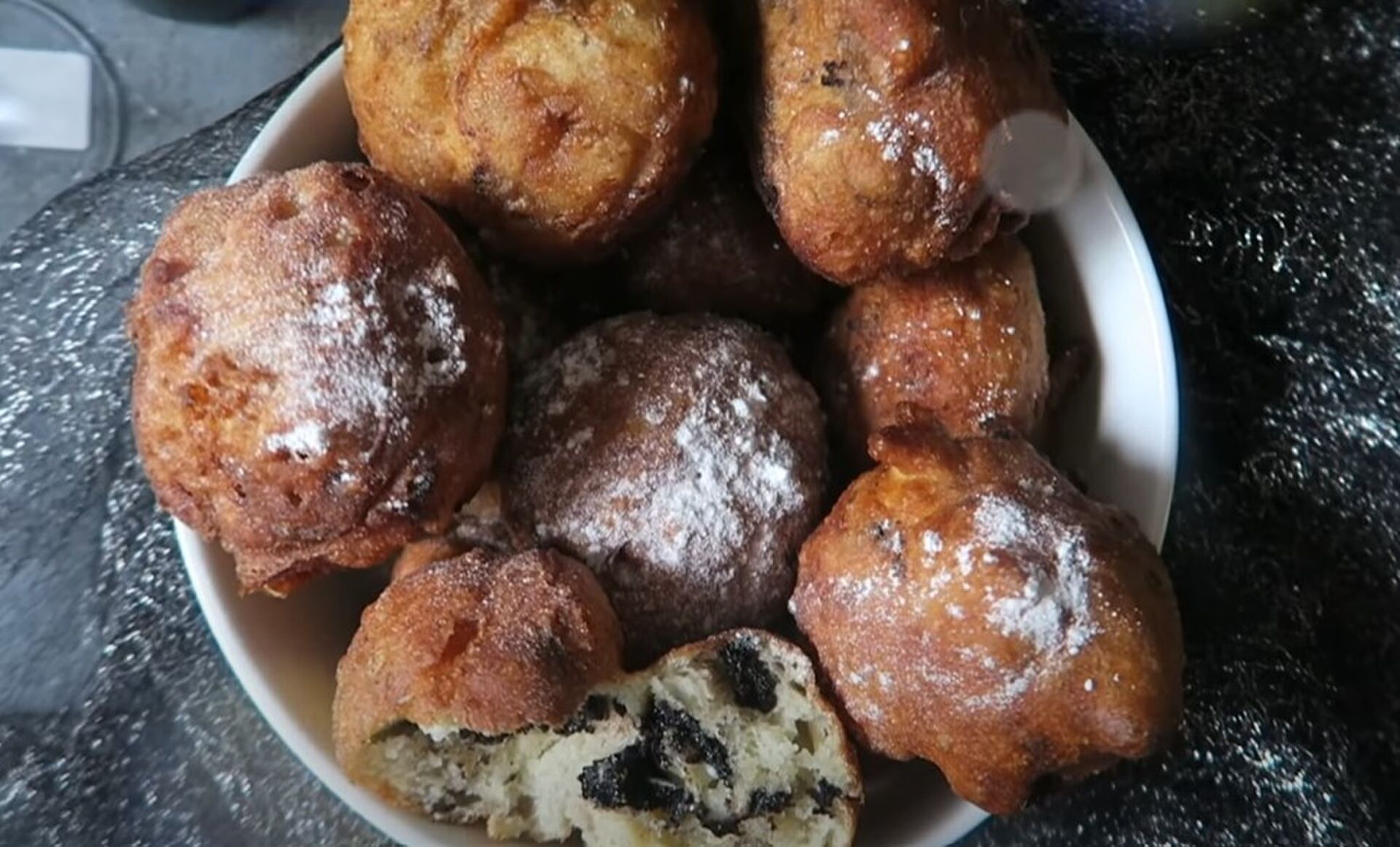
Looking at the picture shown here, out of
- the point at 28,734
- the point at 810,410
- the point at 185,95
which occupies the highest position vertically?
the point at 185,95

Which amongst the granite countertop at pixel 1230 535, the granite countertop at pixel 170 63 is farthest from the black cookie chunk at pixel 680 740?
the granite countertop at pixel 170 63

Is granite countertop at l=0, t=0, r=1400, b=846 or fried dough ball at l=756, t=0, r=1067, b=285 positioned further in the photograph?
granite countertop at l=0, t=0, r=1400, b=846

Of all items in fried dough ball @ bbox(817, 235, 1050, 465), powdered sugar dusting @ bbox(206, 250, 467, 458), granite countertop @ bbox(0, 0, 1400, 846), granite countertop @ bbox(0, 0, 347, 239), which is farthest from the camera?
granite countertop @ bbox(0, 0, 347, 239)

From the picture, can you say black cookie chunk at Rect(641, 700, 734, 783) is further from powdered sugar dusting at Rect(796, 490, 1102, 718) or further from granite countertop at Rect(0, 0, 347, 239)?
granite countertop at Rect(0, 0, 347, 239)

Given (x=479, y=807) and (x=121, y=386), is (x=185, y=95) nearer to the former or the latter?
(x=121, y=386)

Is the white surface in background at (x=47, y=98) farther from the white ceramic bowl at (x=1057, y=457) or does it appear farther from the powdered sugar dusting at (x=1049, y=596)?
the powdered sugar dusting at (x=1049, y=596)

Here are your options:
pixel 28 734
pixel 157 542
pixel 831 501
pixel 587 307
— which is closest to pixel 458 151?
pixel 587 307

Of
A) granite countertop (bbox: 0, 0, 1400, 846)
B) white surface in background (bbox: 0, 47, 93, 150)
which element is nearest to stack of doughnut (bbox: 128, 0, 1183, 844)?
granite countertop (bbox: 0, 0, 1400, 846)
